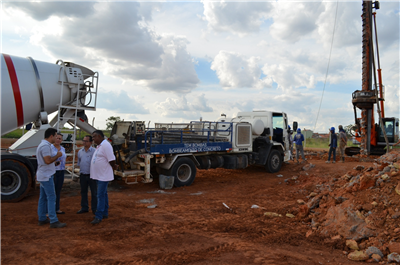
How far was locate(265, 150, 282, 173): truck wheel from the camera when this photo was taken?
12.5 metres

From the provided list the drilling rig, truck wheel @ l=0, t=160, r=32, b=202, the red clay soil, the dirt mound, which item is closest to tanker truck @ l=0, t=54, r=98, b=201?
truck wheel @ l=0, t=160, r=32, b=202

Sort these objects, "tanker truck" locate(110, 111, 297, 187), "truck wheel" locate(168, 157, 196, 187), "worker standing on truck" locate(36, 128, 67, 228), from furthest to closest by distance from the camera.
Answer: "truck wheel" locate(168, 157, 196, 187) → "tanker truck" locate(110, 111, 297, 187) → "worker standing on truck" locate(36, 128, 67, 228)

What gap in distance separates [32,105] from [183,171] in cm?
495

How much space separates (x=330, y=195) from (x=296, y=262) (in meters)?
2.84

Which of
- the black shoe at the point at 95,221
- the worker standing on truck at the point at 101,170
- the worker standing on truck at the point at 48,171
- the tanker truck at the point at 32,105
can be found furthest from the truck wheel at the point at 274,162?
the worker standing on truck at the point at 48,171

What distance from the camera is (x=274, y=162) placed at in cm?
1280

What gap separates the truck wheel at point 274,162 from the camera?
12.5 meters

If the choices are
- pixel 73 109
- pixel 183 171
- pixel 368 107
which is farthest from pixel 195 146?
pixel 368 107

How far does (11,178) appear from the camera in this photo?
712 centimetres

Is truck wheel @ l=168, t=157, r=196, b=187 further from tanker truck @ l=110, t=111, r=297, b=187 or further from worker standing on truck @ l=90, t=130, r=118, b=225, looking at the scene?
worker standing on truck @ l=90, t=130, r=118, b=225

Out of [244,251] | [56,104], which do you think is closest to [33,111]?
[56,104]

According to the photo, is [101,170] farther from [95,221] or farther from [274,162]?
[274,162]

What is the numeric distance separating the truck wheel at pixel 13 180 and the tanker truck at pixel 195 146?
242 cm

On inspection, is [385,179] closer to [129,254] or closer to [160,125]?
[129,254]
